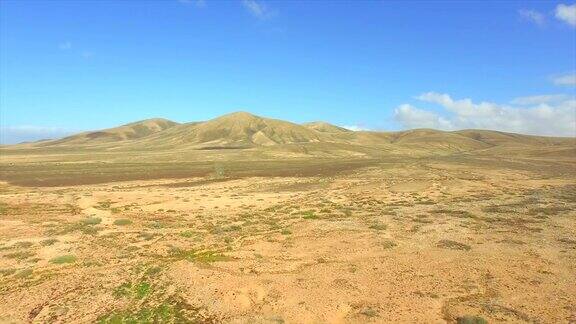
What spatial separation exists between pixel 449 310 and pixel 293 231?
17456 millimetres

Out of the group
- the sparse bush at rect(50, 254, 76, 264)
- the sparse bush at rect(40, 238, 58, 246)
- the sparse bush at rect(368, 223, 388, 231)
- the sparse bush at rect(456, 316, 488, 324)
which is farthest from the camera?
the sparse bush at rect(368, 223, 388, 231)

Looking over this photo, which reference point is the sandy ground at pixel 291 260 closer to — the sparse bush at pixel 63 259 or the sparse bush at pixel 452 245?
the sparse bush at pixel 63 259

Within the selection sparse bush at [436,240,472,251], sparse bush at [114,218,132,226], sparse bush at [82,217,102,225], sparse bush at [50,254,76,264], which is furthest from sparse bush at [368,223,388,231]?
sparse bush at [82,217,102,225]

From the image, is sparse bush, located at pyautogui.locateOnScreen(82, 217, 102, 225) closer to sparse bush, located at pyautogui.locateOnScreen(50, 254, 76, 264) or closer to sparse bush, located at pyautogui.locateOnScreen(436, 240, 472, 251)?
sparse bush, located at pyautogui.locateOnScreen(50, 254, 76, 264)

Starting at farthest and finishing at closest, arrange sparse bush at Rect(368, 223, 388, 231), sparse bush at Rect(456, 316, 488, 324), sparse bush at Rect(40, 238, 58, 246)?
sparse bush at Rect(368, 223, 388, 231) < sparse bush at Rect(40, 238, 58, 246) < sparse bush at Rect(456, 316, 488, 324)

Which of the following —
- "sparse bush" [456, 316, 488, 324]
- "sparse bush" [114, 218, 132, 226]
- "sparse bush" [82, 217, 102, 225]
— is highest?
"sparse bush" [82, 217, 102, 225]

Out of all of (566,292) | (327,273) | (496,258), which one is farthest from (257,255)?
(566,292)

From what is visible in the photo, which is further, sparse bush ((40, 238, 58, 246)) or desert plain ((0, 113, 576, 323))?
sparse bush ((40, 238, 58, 246))

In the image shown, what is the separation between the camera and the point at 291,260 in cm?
2822

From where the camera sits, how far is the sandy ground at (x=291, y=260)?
2075 cm

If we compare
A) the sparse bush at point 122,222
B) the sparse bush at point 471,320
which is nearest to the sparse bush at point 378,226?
the sparse bush at point 471,320

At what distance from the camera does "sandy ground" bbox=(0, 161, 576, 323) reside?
68.1 feet

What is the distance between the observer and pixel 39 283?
24.2m

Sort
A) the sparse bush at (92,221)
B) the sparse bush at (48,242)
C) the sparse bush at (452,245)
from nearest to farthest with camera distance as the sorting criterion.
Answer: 1. the sparse bush at (452,245)
2. the sparse bush at (48,242)
3. the sparse bush at (92,221)
